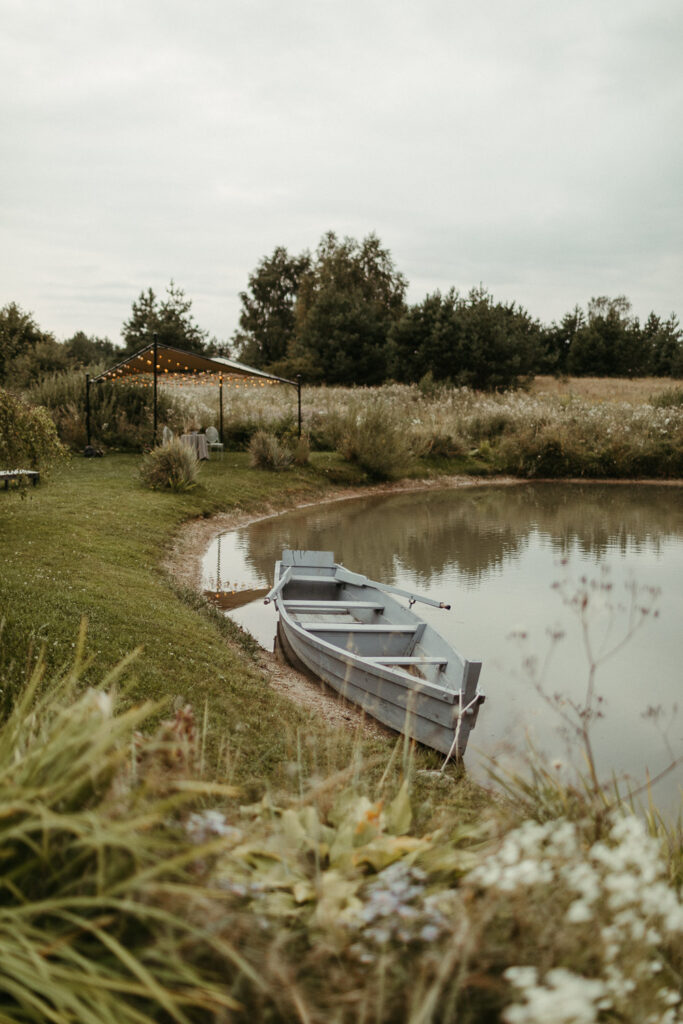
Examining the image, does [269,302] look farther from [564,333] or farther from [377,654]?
[377,654]

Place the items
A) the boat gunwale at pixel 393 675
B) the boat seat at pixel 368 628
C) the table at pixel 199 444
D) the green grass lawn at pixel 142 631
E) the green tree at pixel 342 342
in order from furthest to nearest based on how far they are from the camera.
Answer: the green tree at pixel 342 342
the table at pixel 199 444
the boat seat at pixel 368 628
the boat gunwale at pixel 393 675
the green grass lawn at pixel 142 631

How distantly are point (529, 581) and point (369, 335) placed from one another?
3316 cm

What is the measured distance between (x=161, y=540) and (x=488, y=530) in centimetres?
653

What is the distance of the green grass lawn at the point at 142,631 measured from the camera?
14.1 feet

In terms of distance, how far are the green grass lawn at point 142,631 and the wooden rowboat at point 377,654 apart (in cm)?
29

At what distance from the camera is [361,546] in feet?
43.5

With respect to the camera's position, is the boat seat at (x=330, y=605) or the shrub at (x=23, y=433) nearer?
the boat seat at (x=330, y=605)

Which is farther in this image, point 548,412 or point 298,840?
point 548,412

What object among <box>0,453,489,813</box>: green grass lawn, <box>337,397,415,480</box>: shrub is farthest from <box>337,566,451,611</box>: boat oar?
<box>337,397,415,480</box>: shrub

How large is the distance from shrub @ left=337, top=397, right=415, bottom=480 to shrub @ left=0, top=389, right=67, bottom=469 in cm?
1210

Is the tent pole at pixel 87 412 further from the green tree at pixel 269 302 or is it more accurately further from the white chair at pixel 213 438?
the green tree at pixel 269 302

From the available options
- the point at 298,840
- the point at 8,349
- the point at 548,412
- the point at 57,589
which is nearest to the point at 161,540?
the point at 57,589

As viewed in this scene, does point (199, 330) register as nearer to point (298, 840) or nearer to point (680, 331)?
point (680, 331)

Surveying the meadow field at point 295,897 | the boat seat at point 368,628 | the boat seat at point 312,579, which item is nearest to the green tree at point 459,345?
the boat seat at point 312,579
